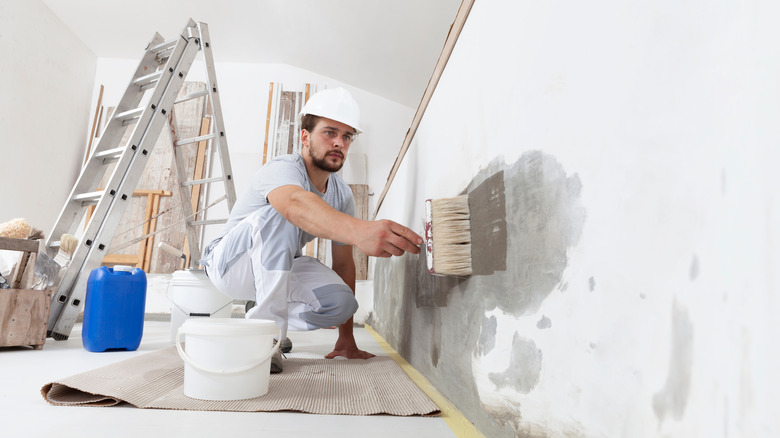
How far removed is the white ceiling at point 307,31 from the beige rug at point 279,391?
2702 millimetres

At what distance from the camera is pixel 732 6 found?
36 centimetres

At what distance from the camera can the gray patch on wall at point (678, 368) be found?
1.29 feet

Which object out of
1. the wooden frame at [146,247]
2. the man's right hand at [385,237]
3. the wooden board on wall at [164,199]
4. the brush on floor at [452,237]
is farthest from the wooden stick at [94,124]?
the brush on floor at [452,237]

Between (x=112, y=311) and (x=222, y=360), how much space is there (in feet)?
3.85

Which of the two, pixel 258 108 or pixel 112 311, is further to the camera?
pixel 258 108

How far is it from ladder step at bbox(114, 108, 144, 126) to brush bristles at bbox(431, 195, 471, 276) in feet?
7.48

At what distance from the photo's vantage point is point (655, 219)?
0.44m

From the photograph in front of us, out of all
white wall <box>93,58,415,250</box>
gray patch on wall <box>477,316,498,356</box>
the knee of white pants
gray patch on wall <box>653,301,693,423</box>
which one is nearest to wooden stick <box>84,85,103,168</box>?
white wall <box>93,58,415,250</box>

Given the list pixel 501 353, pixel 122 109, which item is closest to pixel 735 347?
pixel 501 353

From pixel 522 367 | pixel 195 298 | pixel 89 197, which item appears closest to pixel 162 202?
pixel 89 197

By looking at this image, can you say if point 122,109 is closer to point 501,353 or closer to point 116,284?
point 116,284

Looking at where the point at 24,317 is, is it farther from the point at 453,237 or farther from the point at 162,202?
the point at 162,202

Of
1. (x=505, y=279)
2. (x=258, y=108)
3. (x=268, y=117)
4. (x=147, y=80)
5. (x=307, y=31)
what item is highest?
(x=307, y=31)

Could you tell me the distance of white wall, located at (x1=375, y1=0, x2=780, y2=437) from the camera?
0.34 meters
